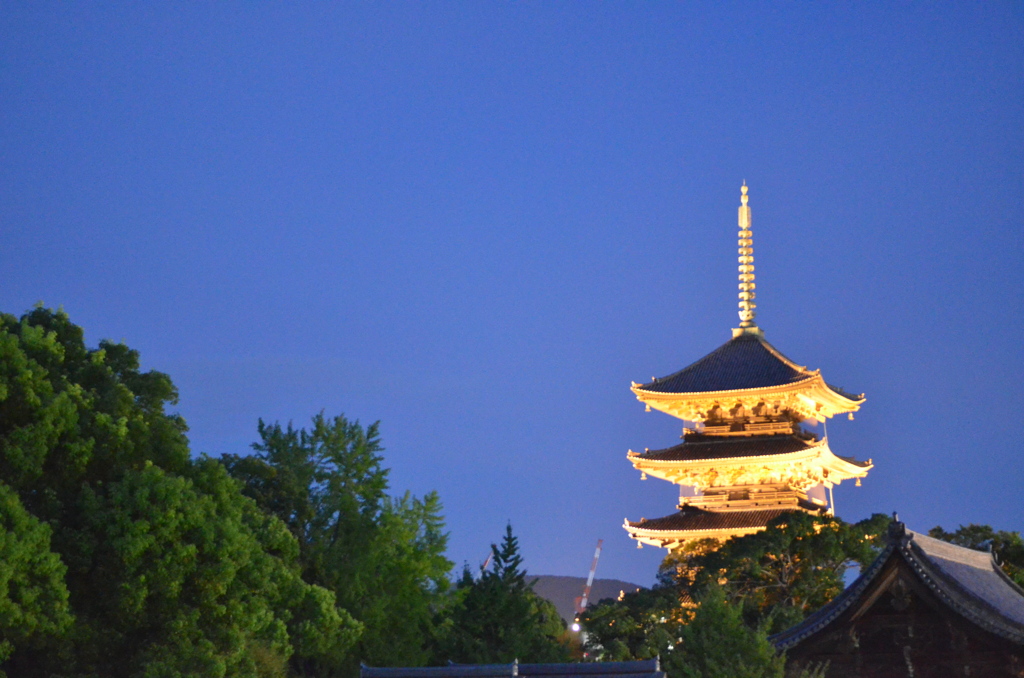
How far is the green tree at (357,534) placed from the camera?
29.3 metres

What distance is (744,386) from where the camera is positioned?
45875 mm

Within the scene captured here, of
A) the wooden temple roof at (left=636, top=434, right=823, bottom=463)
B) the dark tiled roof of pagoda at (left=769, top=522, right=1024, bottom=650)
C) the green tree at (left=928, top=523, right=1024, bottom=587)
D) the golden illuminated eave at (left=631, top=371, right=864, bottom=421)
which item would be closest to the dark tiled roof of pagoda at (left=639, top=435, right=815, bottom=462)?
the wooden temple roof at (left=636, top=434, right=823, bottom=463)

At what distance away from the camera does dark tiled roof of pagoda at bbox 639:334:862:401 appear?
45.9 m

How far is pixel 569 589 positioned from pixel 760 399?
54186 mm

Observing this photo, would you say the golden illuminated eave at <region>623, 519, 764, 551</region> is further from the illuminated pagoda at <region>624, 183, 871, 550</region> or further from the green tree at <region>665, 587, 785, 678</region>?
the green tree at <region>665, 587, 785, 678</region>

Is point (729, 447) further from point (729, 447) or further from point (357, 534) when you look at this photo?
point (357, 534)

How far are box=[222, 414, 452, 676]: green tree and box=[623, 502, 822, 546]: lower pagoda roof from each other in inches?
496

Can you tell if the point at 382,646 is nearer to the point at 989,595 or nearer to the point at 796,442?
the point at 989,595


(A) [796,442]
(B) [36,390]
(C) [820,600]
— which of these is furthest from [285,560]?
(A) [796,442]

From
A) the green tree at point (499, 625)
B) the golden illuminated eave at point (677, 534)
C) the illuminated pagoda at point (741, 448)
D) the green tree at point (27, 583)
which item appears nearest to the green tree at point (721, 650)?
the green tree at point (499, 625)

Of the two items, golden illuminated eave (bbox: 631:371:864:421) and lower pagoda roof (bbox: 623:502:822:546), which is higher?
golden illuminated eave (bbox: 631:371:864:421)

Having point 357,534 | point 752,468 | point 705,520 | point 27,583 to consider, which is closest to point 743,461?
point 752,468

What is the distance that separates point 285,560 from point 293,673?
265 cm

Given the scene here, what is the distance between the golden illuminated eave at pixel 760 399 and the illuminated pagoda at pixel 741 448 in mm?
35
